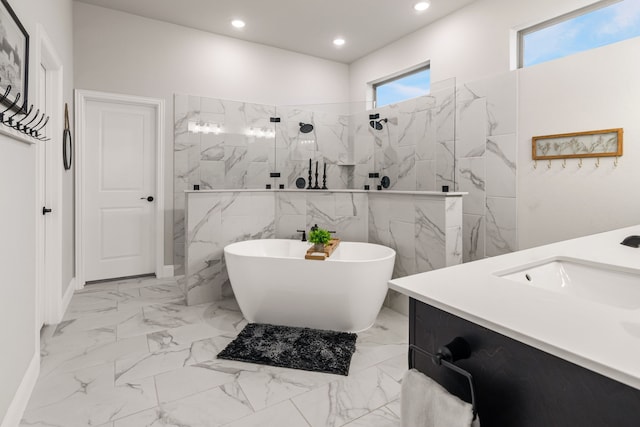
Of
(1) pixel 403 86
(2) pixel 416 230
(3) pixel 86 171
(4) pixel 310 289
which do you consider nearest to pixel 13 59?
Result: (4) pixel 310 289

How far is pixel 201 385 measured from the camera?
2.04 metres

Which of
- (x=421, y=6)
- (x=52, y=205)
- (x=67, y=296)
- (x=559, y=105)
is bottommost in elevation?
(x=67, y=296)

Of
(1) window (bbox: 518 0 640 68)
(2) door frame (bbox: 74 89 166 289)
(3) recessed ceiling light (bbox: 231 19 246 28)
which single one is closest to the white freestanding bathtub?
(2) door frame (bbox: 74 89 166 289)

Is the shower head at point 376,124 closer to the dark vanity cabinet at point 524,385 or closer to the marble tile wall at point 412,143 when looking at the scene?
the marble tile wall at point 412,143

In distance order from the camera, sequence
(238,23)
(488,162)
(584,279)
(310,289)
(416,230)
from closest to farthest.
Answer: (584,279) < (310,289) < (416,230) < (488,162) < (238,23)

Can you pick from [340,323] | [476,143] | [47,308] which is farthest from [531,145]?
[47,308]

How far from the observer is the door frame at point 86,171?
3760mm

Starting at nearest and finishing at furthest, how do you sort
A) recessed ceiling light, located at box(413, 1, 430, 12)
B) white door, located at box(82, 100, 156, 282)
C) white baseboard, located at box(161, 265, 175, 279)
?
recessed ceiling light, located at box(413, 1, 430, 12)
white door, located at box(82, 100, 156, 282)
white baseboard, located at box(161, 265, 175, 279)

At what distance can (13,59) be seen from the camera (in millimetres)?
1659

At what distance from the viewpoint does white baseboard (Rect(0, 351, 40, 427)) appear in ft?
5.21

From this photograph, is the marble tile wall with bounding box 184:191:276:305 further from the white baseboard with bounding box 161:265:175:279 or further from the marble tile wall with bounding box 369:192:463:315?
the marble tile wall with bounding box 369:192:463:315

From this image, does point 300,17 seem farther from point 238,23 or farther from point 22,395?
point 22,395

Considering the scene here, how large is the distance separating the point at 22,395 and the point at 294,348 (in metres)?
1.49

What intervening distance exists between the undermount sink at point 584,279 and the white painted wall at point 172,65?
394cm
